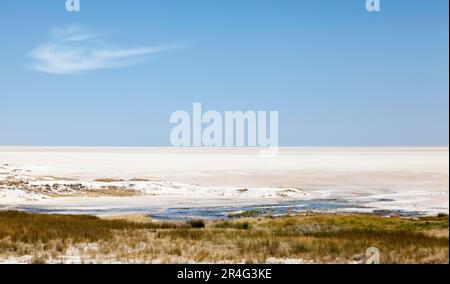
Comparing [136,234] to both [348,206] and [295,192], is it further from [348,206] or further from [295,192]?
[295,192]

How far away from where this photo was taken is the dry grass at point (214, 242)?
50.0ft

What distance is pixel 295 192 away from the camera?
49469 millimetres

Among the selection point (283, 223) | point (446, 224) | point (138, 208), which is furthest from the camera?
point (138, 208)

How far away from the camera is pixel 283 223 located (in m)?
25.6

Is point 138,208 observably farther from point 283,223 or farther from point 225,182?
point 225,182

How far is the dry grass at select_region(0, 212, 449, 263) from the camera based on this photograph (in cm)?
1523

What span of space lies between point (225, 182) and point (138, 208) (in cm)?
2549

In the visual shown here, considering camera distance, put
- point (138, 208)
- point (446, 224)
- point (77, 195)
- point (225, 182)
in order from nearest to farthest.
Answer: point (446, 224) → point (138, 208) → point (77, 195) → point (225, 182)

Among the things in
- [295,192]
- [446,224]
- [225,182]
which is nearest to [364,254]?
[446,224]

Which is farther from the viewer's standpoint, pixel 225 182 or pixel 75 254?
pixel 225 182

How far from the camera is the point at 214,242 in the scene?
60.7 ft

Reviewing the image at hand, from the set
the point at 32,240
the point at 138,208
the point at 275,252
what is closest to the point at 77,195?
the point at 138,208
